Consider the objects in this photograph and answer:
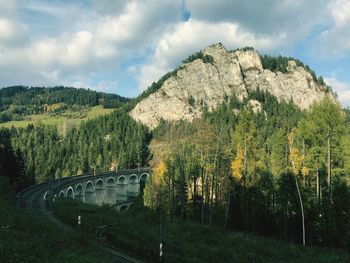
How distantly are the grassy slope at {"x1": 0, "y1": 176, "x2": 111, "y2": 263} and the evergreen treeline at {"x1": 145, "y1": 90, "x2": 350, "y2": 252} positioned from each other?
71.2 ft

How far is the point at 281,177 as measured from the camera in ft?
132

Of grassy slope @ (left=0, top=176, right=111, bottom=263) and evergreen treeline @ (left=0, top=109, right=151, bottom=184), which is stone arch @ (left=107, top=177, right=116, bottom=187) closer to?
evergreen treeline @ (left=0, top=109, right=151, bottom=184)

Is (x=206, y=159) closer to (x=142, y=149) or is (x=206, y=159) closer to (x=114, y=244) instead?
(x=114, y=244)

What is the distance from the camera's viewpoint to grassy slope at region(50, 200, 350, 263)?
23969 millimetres

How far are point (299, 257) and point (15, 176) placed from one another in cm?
5987

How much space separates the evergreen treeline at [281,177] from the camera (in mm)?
34344

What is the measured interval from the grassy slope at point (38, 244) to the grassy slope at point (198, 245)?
4238 millimetres

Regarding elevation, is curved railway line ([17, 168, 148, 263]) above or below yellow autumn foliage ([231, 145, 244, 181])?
below

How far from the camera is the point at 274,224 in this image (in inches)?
1775

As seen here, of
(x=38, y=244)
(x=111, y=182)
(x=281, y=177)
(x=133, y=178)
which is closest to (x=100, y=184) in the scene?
(x=111, y=182)

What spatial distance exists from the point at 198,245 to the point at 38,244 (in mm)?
13926

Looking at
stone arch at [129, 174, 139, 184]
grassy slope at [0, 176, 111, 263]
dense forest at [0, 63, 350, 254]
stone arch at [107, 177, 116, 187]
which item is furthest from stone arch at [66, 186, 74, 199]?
grassy slope at [0, 176, 111, 263]

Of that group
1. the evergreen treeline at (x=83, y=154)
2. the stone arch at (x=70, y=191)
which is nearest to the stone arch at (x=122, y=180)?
the evergreen treeline at (x=83, y=154)

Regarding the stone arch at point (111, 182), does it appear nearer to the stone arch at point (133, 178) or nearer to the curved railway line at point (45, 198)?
the curved railway line at point (45, 198)
